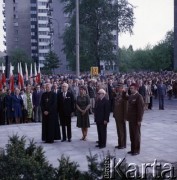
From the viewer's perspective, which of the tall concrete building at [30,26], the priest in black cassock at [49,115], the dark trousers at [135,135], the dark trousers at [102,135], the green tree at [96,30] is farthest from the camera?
the tall concrete building at [30,26]

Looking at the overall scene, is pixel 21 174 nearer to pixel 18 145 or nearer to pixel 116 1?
pixel 18 145

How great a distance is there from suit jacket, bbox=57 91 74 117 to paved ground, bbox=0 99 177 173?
A: 3.04ft

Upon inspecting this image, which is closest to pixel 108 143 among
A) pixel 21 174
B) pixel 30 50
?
pixel 21 174

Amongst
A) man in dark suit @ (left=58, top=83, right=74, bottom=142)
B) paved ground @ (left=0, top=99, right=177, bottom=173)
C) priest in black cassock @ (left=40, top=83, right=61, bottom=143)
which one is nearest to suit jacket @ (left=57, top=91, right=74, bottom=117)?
man in dark suit @ (left=58, top=83, right=74, bottom=142)

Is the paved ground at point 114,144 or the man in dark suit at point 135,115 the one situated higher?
the man in dark suit at point 135,115

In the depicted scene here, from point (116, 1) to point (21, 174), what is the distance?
41.8 meters

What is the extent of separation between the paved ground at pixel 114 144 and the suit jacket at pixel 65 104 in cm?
93

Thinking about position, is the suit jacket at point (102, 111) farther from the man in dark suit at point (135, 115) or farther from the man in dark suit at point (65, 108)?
the man in dark suit at point (135, 115)

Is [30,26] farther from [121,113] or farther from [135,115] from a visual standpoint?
[135,115]

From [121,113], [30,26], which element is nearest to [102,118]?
[121,113]

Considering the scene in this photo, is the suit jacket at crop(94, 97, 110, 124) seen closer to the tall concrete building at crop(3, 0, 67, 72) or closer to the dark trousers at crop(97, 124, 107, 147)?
the dark trousers at crop(97, 124, 107, 147)

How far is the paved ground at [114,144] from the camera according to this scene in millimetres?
9922

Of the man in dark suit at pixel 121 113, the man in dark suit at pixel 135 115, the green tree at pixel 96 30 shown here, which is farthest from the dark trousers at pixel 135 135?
the green tree at pixel 96 30

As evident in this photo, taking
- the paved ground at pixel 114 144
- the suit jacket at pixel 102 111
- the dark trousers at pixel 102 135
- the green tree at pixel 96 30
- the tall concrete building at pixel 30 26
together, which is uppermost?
the tall concrete building at pixel 30 26
